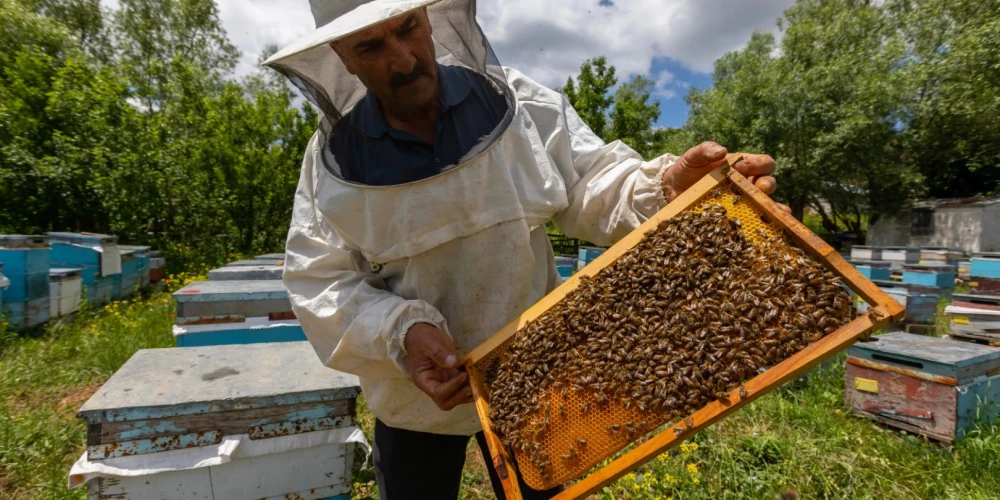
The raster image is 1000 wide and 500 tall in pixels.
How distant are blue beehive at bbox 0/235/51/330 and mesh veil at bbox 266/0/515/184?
6375 millimetres

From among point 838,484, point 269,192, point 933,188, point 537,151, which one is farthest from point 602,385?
point 933,188

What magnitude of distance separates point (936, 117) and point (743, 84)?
7.42 meters

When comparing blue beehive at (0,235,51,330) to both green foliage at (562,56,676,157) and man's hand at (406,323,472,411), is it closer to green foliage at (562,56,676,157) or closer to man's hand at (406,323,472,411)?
man's hand at (406,323,472,411)

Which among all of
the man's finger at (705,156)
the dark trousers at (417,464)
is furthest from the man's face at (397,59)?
the dark trousers at (417,464)

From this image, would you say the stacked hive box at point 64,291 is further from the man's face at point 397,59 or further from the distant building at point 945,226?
the distant building at point 945,226

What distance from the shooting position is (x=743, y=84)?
66.6 ft

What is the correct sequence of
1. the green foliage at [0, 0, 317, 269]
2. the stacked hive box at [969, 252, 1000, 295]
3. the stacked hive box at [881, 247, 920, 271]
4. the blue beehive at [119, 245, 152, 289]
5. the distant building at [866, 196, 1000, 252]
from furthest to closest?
1. the distant building at [866, 196, 1000, 252]
2. the stacked hive box at [881, 247, 920, 271]
3. the green foliage at [0, 0, 317, 269]
4. the blue beehive at [119, 245, 152, 289]
5. the stacked hive box at [969, 252, 1000, 295]

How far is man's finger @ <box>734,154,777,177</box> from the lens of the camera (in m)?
1.50

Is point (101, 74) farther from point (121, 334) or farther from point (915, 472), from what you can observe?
point (915, 472)

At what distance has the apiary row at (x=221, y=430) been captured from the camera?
1.87m

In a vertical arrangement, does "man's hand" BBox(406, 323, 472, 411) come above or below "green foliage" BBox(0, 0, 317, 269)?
below

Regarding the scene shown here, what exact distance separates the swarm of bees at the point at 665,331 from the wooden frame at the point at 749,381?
0.03 m

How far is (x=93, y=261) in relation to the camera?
7387mm

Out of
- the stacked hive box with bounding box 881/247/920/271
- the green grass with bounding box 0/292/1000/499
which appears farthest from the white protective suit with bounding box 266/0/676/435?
the stacked hive box with bounding box 881/247/920/271
